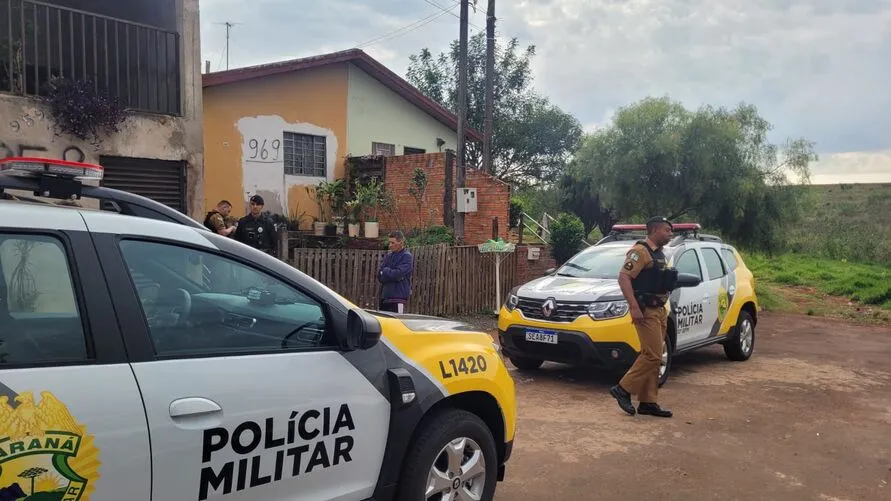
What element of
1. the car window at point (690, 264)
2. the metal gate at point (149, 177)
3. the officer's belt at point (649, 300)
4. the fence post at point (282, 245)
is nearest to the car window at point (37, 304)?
the officer's belt at point (649, 300)

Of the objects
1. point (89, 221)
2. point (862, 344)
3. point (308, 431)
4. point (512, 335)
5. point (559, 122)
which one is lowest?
point (862, 344)

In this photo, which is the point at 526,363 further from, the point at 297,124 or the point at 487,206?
the point at 297,124

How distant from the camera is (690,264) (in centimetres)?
788

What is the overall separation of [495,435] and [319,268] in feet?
20.4

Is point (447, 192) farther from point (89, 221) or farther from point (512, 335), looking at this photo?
point (89, 221)

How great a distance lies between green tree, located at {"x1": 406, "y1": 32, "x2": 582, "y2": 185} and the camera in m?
26.5

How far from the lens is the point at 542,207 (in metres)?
22.7

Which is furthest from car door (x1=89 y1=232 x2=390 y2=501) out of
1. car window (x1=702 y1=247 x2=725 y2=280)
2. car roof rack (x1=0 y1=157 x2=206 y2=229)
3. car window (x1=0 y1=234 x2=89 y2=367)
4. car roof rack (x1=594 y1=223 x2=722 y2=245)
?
car window (x1=702 y1=247 x2=725 y2=280)

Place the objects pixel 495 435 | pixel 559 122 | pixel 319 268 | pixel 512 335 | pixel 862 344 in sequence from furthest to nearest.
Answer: pixel 559 122, pixel 862 344, pixel 319 268, pixel 512 335, pixel 495 435

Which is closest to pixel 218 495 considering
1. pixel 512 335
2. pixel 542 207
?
pixel 512 335

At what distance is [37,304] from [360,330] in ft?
3.82

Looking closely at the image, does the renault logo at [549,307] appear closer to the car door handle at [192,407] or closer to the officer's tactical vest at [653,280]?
the officer's tactical vest at [653,280]

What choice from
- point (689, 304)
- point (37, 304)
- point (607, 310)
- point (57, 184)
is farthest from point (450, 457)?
point (689, 304)

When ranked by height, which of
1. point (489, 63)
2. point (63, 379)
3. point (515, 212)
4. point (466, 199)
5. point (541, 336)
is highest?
point (489, 63)
